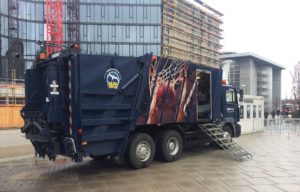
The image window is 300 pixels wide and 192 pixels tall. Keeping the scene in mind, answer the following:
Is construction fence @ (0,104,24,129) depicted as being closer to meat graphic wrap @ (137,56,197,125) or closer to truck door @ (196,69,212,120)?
truck door @ (196,69,212,120)

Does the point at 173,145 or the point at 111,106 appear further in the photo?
the point at 173,145

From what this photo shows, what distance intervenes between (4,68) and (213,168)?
47833 mm

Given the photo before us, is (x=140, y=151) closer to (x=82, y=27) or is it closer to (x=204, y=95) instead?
(x=204, y=95)

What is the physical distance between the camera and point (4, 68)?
48750 millimetres

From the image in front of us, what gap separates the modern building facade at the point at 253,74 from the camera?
81500 mm

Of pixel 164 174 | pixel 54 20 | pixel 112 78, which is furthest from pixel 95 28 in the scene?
pixel 164 174

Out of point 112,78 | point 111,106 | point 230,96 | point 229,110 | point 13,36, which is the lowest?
point 229,110

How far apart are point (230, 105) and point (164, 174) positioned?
5822 mm

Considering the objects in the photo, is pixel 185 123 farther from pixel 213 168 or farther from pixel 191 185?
pixel 191 185

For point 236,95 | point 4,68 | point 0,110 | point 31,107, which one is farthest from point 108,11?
point 31,107

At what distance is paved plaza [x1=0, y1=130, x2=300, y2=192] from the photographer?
6.74 metres

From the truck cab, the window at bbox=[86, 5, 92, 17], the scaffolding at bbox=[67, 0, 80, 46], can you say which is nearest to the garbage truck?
the truck cab

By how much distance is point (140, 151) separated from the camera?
327 inches

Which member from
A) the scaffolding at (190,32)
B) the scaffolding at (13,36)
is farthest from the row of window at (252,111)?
the scaffolding at (13,36)
